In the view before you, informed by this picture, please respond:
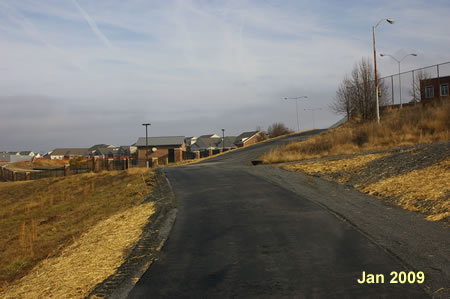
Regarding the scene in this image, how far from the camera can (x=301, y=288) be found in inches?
216

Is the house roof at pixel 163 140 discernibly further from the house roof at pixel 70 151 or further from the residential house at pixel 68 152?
the house roof at pixel 70 151

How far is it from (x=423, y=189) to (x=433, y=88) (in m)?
36.4

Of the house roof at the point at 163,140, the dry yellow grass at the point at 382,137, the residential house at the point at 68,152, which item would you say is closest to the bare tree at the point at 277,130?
the house roof at the point at 163,140

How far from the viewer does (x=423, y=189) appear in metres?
11.2

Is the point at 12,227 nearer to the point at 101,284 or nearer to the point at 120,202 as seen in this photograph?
the point at 120,202

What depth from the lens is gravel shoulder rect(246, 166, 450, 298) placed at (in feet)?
19.3

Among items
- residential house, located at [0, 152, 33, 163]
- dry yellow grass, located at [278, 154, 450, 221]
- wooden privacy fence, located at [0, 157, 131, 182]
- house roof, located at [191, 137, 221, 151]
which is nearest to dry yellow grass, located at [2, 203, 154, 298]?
dry yellow grass, located at [278, 154, 450, 221]

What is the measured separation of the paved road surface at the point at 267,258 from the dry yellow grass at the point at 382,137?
16508mm

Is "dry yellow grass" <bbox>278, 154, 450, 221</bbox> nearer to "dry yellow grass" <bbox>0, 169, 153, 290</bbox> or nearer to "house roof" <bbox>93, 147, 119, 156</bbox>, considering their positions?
"dry yellow grass" <bbox>0, 169, 153, 290</bbox>

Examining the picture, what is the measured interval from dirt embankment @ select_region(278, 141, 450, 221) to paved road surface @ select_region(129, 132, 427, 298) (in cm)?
241

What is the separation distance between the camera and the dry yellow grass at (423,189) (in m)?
9.57

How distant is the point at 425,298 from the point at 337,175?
11.9 m

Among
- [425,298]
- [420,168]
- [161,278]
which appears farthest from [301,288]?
[420,168]

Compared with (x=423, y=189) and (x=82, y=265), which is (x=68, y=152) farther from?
(x=82, y=265)
